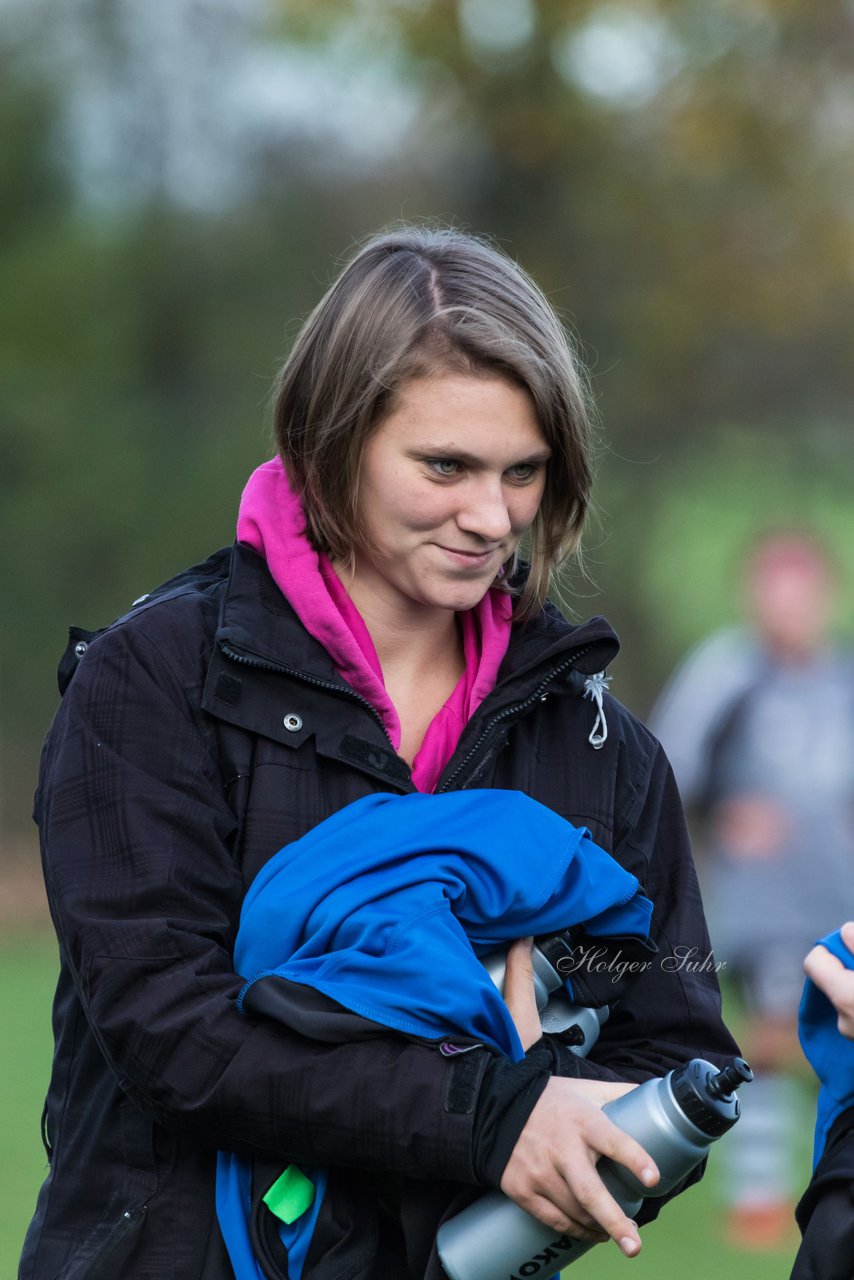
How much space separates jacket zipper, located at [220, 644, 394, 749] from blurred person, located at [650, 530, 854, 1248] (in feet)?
11.8

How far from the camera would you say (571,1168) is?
1787mm

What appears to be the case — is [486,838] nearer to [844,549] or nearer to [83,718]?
[83,718]

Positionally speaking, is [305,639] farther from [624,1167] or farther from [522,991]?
[624,1167]

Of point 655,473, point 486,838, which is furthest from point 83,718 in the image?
point 655,473

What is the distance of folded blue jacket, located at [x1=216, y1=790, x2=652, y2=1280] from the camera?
184cm

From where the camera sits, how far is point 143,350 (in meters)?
13.3

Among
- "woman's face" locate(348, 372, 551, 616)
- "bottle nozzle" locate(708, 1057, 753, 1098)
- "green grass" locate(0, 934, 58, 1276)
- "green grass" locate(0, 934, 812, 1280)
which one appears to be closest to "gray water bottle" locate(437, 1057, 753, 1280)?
"bottle nozzle" locate(708, 1057, 753, 1098)

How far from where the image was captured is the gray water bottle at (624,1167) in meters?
1.82

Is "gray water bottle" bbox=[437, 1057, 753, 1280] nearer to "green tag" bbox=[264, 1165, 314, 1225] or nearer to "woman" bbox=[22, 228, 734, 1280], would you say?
"woman" bbox=[22, 228, 734, 1280]

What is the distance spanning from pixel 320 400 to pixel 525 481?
0.27m

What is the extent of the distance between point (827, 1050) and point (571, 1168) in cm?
47

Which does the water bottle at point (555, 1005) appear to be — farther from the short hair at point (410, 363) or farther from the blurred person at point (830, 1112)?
the short hair at point (410, 363)

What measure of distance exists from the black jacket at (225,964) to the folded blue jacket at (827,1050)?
112 mm

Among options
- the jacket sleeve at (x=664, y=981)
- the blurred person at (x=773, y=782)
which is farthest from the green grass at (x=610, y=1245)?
Answer: the jacket sleeve at (x=664, y=981)
